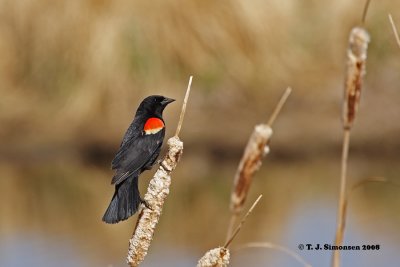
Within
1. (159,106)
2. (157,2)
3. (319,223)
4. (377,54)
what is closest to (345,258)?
(319,223)

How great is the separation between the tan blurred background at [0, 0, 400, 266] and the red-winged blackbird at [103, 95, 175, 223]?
472 centimetres

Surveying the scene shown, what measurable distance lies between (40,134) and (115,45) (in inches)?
39.0

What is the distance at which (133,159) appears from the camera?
10.5ft

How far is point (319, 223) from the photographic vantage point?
6855mm

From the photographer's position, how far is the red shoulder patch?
11.1 feet

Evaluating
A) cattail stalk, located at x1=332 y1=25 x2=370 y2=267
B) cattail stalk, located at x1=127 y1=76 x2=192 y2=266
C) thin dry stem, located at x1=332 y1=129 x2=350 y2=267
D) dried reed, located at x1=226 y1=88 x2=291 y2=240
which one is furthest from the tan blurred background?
dried reed, located at x1=226 y1=88 x2=291 y2=240

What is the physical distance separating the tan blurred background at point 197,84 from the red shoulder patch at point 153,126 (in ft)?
15.4

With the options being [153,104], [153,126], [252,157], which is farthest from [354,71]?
[153,104]

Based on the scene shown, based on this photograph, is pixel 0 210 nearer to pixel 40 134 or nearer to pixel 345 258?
pixel 40 134

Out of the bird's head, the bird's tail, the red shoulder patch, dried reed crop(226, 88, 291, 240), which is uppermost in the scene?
the bird's head

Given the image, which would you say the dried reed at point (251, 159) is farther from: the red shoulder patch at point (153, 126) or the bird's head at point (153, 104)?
the bird's head at point (153, 104)

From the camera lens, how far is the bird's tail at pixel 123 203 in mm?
3025

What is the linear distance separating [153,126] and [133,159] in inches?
11.5

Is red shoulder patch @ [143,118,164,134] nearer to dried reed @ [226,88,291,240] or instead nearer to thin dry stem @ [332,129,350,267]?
thin dry stem @ [332,129,350,267]
